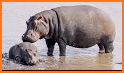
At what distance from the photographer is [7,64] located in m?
15.5

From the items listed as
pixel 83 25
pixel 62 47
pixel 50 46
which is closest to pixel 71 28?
pixel 83 25

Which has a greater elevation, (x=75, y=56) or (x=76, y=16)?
(x=76, y=16)

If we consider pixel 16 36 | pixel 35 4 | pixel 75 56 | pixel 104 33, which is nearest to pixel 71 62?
pixel 75 56

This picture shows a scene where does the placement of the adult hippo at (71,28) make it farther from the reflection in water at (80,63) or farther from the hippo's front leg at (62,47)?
the reflection in water at (80,63)

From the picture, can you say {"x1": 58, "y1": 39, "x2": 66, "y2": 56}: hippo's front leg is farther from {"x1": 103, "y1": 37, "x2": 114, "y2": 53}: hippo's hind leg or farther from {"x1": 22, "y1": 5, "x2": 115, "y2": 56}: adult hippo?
{"x1": 103, "y1": 37, "x2": 114, "y2": 53}: hippo's hind leg

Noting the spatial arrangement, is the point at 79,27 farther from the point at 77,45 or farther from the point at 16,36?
the point at 16,36

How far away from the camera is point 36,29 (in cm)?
1697

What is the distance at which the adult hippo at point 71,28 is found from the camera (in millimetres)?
17078

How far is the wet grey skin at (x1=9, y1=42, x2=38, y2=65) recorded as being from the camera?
1555cm

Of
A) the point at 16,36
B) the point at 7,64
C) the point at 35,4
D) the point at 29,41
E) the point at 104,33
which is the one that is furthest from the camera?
the point at 35,4

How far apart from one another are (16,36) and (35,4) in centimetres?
926

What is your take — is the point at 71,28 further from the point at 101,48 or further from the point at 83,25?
the point at 101,48

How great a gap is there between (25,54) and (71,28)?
233 centimetres

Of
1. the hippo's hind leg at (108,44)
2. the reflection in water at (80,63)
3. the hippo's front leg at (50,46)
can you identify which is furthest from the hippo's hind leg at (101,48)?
the hippo's front leg at (50,46)
